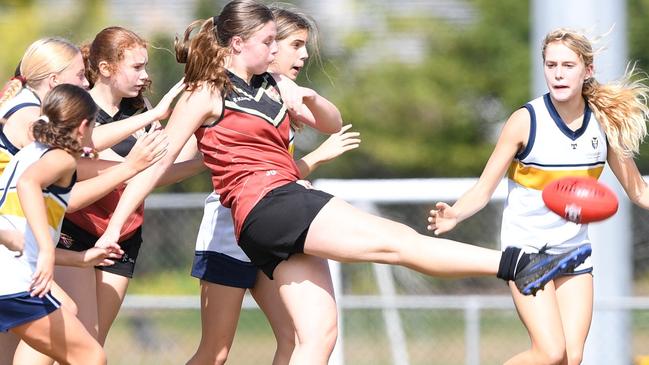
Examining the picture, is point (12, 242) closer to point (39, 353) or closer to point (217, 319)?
point (39, 353)

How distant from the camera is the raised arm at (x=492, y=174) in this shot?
514cm

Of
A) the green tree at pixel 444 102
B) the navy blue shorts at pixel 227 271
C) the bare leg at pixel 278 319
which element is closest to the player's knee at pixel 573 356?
the bare leg at pixel 278 319

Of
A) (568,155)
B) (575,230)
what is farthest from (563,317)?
(568,155)

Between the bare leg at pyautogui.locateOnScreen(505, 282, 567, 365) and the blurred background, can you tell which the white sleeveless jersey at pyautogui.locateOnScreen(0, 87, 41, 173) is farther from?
the blurred background

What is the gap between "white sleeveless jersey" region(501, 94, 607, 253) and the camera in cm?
516

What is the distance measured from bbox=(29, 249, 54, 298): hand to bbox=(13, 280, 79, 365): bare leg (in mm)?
409

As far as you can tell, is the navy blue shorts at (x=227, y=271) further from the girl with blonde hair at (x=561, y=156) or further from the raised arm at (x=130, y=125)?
the girl with blonde hair at (x=561, y=156)

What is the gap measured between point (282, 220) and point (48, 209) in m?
0.96

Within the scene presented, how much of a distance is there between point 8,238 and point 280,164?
3.82ft

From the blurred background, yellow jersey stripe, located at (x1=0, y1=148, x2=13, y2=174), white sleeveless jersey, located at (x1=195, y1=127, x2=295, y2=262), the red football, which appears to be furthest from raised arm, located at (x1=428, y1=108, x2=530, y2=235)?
the blurred background

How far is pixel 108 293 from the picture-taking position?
539 cm

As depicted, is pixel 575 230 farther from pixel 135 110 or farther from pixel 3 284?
pixel 3 284

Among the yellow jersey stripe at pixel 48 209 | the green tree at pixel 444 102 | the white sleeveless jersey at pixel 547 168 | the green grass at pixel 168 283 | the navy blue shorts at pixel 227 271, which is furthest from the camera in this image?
the green tree at pixel 444 102

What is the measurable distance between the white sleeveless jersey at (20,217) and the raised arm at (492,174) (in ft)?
5.47
